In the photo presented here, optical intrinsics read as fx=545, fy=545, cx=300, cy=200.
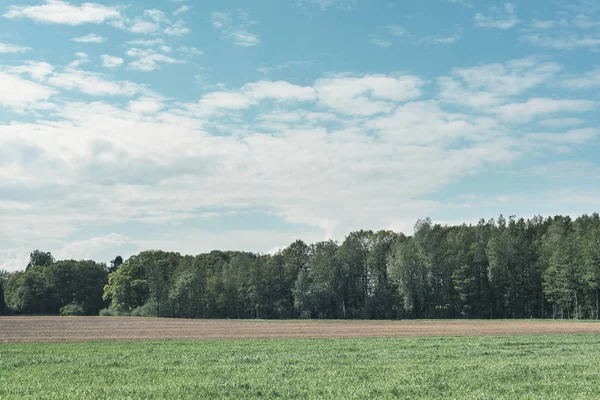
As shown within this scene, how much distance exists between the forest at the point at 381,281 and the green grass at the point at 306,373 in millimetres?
88688

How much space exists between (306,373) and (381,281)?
119m

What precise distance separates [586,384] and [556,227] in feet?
437

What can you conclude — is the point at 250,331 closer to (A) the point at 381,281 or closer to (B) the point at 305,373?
(B) the point at 305,373

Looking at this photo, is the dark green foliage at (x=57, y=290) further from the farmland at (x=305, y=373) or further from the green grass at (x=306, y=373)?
the green grass at (x=306, y=373)

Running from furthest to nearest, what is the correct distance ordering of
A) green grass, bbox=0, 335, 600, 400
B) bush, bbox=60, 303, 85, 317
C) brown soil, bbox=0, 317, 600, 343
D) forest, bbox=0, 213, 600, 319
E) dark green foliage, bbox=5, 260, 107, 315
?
dark green foliage, bbox=5, 260, 107, 315
bush, bbox=60, 303, 85, 317
forest, bbox=0, 213, 600, 319
brown soil, bbox=0, 317, 600, 343
green grass, bbox=0, 335, 600, 400

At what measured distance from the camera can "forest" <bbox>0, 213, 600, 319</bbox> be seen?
122 meters

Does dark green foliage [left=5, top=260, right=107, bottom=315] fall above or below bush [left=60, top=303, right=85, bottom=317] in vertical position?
above

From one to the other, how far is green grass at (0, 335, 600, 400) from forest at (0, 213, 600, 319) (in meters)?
88.7

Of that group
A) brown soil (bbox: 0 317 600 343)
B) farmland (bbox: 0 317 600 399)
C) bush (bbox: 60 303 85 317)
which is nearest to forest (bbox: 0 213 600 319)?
bush (bbox: 60 303 85 317)

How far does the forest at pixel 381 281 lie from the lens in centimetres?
12176

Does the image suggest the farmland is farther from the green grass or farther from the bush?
the bush

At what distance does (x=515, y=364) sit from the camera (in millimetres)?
28734

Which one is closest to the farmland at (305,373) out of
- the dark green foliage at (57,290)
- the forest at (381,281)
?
the forest at (381,281)

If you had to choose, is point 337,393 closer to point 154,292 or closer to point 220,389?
point 220,389
